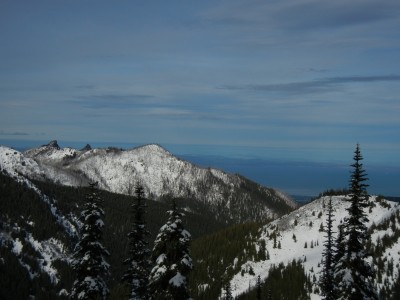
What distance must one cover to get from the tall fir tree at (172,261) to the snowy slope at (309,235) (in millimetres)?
81279

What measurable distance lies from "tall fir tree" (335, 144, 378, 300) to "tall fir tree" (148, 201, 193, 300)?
33.2ft

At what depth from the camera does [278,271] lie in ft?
406

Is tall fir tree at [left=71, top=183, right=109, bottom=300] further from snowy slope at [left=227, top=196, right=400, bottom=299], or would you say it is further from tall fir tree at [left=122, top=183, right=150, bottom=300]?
snowy slope at [left=227, top=196, right=400, bottom=299]

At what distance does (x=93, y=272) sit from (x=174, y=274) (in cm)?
798

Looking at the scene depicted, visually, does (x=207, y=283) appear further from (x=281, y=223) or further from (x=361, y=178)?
(x=361, y=178)

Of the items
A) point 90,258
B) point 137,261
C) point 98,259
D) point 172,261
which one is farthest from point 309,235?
point 172,261

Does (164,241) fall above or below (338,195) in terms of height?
below

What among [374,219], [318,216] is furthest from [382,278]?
[318,216]

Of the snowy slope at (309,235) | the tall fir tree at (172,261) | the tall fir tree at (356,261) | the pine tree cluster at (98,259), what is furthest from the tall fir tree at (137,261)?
the snowy slope at (309,235)

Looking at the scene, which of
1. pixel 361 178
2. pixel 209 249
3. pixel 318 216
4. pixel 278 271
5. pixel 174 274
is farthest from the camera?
pixel 209 249

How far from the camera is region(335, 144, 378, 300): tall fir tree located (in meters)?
34.9

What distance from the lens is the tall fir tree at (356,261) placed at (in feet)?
115

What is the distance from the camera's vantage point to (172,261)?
33344 mm

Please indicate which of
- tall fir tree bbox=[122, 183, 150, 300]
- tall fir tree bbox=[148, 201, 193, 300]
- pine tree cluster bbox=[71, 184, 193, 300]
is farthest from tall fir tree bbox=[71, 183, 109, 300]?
tall fir tree bbox=[148, 201, 193, 300]
